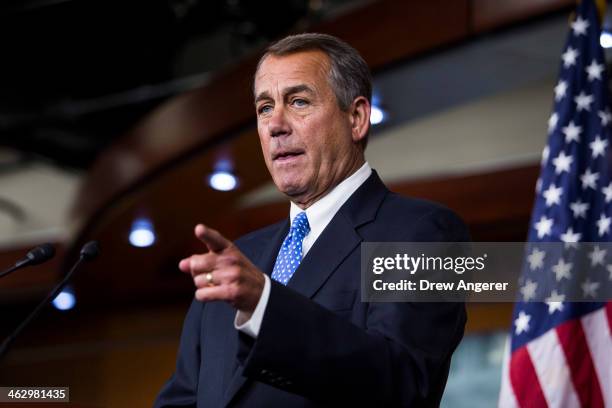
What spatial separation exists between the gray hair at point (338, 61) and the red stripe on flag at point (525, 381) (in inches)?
45.8

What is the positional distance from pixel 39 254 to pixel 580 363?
1619 millimetres

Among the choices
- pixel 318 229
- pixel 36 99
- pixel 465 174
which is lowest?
pixel 318 229

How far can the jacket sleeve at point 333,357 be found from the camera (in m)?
1.58

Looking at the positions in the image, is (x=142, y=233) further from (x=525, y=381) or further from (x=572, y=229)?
(x=525, y=381)

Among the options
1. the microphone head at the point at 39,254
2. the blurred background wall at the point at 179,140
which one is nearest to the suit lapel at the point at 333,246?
the microphone head at the point at 39,254

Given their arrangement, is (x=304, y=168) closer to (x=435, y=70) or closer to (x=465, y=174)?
(x=435, y=70)

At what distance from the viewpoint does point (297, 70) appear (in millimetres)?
2100

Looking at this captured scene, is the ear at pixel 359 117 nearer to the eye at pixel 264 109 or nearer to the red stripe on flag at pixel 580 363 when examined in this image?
the eye at pixel 264 109

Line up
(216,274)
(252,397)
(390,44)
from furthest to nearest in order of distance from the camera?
(390,44) < (252,397) < (216,274)

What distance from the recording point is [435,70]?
4664 millimetres

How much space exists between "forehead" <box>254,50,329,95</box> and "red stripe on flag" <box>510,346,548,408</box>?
1.25 meters

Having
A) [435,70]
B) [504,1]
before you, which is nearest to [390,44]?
[435,70]

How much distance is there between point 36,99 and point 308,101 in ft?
19.3

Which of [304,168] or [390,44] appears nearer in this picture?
[304,168]
